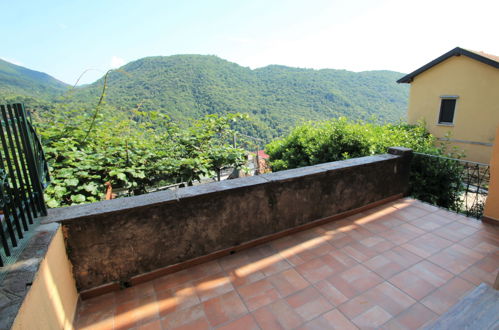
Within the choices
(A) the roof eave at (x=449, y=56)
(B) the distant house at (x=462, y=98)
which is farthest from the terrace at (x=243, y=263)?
(A) the roof eave at (x=449, y=56)

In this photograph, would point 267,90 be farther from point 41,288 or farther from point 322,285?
point 41,288

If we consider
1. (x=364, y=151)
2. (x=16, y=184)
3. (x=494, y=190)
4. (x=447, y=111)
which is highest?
(x=447, y=111)

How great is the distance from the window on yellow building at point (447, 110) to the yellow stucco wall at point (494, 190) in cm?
947

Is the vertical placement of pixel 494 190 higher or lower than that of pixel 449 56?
lower

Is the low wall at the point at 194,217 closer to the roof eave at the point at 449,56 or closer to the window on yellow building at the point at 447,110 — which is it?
the roof eave at the point at 449,56

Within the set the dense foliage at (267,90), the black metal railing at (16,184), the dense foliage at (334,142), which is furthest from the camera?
the dense foliage at (267,90)

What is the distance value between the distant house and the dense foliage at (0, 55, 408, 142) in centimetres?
938

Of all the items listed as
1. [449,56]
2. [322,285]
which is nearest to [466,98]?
[449,56]

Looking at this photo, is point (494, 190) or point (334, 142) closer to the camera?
point (494, 190)

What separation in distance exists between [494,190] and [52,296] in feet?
15.4

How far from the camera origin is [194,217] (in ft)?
7.63

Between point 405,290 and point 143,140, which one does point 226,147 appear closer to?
point 143,140

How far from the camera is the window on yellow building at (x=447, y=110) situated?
10.3 meters

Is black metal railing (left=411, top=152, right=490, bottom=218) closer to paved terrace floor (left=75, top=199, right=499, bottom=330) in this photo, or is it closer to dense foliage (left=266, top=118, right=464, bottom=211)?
dense foliage (left=266, top=118, right=464, bottom=211)
